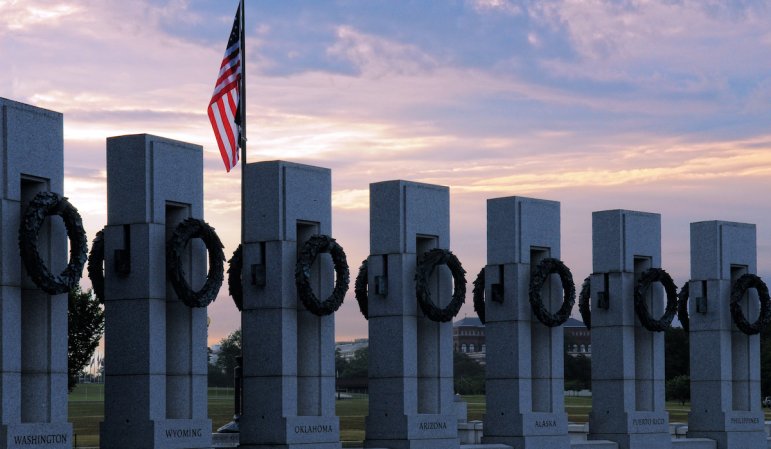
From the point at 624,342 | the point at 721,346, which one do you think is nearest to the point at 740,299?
the point at 721,346

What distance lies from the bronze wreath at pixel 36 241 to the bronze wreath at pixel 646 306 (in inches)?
737

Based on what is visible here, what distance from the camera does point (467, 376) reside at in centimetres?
16912

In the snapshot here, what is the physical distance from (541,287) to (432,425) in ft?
17.8

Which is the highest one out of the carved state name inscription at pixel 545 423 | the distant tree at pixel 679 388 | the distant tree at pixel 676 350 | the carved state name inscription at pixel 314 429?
the carved state name inscription at pixel 314 429

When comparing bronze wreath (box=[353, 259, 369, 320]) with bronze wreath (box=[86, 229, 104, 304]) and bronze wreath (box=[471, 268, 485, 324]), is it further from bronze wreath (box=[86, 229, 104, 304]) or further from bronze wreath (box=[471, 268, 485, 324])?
bronze wreath (box=[86, 229, 104, 304])

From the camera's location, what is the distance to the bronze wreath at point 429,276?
33969 mm

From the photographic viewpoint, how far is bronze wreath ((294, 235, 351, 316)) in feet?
102

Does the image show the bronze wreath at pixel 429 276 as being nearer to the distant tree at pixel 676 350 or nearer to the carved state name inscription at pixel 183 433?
the carved state name inscription at pixel 183 433

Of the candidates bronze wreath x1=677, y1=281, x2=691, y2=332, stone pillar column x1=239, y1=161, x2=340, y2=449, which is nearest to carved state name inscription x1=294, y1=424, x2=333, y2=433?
stone pillar column x1=239, y1=161, x2=340, y2=449

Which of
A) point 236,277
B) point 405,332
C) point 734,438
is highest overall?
point 236,277

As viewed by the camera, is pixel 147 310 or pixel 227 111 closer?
pixel 147 310

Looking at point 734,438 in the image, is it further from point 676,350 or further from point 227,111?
point 676,350

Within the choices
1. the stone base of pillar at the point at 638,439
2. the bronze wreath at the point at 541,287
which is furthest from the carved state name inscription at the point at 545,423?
the stone base of pillar at the point at 638,439

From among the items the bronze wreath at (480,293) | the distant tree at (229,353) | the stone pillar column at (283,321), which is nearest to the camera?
the stone pillar column at (283,321)
